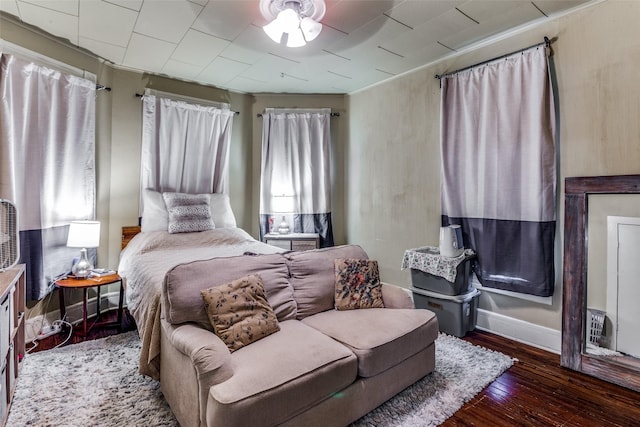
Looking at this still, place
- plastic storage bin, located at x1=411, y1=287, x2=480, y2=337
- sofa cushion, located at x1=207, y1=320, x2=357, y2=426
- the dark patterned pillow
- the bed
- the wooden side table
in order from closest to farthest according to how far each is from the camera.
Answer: sofa cushion, located at x1=207, y1=320, x2=357, y2=426, the bed, the wooden side table, plastic storage bin, located at x1=411, y1=287, x2=480, y2=337, the dark patterned pillow

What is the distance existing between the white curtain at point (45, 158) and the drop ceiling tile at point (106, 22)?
1.71 ft

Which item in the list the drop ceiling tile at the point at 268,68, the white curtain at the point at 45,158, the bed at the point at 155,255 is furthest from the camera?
the drop ceiling tile at the point at 268,68

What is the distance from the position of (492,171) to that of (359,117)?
197cm

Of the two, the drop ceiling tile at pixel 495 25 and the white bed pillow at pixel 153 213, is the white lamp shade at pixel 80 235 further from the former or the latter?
the drop ceiling tile at pixel 495 25

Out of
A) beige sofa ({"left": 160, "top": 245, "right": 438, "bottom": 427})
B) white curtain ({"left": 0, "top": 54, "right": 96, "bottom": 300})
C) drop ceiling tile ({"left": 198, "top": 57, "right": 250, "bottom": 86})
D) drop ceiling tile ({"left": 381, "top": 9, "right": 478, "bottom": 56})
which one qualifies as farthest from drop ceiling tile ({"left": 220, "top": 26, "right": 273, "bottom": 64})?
beige sofa ({"left": 160, "top": 245, "right": 438, "bottom": 427})

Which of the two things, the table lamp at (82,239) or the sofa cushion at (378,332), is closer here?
the sofa cushion at (378,332)

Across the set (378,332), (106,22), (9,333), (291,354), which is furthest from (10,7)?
(378,332)

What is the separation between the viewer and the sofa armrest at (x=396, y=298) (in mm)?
2363

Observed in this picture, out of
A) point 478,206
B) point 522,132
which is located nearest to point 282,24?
point 522,132

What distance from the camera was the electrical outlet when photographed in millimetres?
2809

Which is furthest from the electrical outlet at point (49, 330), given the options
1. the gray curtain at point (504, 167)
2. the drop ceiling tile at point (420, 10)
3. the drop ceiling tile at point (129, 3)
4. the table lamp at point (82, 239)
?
the drop ceiling tile at point (420, 10)

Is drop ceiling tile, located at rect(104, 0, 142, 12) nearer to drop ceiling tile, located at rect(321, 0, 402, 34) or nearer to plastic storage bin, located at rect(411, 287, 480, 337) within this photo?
drop ceiling tile, located at rect(321, 0, 402, 34)

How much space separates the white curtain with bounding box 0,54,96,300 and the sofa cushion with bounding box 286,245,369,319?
7.33ft

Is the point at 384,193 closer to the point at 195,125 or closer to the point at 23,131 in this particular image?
the point at 195,125
